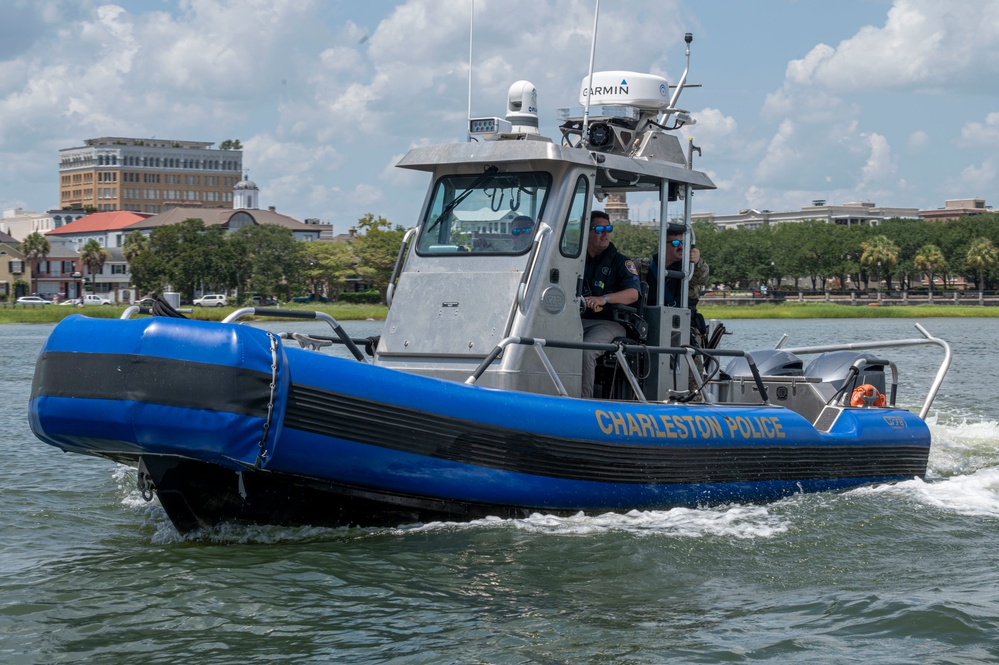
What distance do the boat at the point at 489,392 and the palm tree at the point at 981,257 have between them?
98.2 metres

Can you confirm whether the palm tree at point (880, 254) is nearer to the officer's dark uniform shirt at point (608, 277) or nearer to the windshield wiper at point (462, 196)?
the officer's dark uniform shirt at point (608, 277)

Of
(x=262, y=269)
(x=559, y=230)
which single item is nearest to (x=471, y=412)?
(x=559, y=230)

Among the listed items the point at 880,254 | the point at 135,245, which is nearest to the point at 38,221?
the point at 135,245

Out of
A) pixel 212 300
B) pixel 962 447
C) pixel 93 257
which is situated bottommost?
pixel 962 447

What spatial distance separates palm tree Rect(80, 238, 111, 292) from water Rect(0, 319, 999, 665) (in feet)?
417

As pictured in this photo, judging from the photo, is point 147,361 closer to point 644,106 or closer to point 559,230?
point 559,230

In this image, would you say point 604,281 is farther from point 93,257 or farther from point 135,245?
point 93,257

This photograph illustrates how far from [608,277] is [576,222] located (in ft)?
2.05

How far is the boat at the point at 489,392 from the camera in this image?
716cm

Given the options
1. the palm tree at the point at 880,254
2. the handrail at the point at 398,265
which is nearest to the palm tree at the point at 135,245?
the palm tree at the point at 880,254

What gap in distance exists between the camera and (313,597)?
7.28 m

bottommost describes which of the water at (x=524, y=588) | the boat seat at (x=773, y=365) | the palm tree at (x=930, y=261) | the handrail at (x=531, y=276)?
the water at (x=524, y=588)

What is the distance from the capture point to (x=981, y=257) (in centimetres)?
10350

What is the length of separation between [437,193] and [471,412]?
7.90ft
